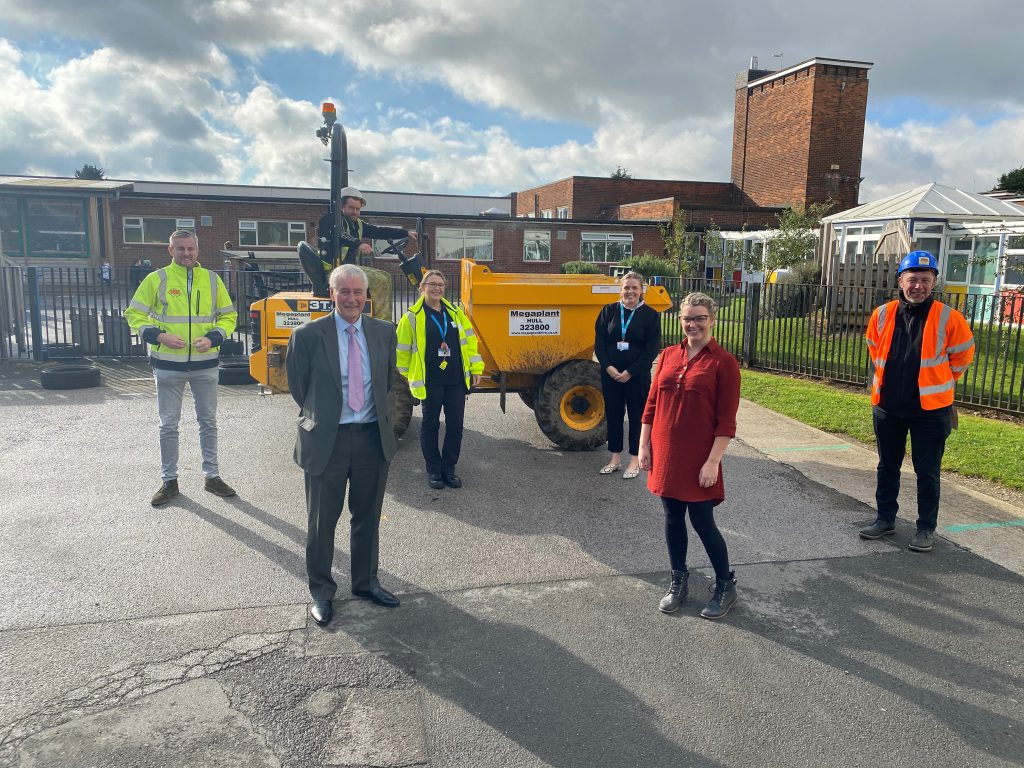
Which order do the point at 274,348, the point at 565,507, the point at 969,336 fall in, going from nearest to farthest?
the point at 969,336 < the point at 565,507 < the point at 274,348

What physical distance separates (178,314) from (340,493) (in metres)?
2.53

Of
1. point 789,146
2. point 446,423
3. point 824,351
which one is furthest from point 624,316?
point 789,146

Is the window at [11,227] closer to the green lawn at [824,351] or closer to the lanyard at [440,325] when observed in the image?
the green lawn at [824,351]

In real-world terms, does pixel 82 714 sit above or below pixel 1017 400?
below

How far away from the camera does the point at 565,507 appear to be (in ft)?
18.9

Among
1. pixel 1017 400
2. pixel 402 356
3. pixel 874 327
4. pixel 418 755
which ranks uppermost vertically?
pixel 874 327

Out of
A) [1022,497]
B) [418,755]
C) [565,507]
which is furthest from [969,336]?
[418,755]

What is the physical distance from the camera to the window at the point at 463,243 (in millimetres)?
32531

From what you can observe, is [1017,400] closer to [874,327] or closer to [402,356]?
[874,327]

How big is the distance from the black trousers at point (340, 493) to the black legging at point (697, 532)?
1566 millimetres

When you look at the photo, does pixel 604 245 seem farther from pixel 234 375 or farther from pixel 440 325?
pixel 440 325

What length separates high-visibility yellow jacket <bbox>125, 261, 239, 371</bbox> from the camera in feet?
18.2

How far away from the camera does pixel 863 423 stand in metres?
8.41

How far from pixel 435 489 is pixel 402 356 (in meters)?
1.12
